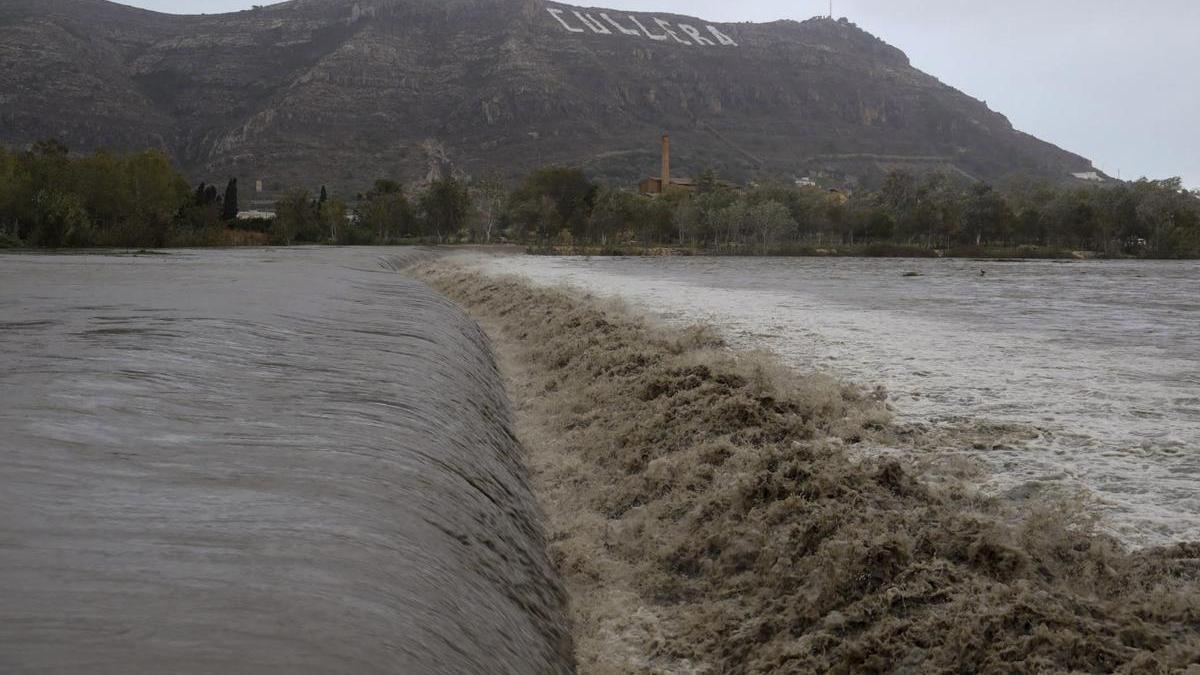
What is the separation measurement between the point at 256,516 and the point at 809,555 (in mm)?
3799

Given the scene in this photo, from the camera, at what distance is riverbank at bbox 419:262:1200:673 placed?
5.11 metres

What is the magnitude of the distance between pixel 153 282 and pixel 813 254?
88.3 m

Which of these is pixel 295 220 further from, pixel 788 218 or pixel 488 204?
pixel 788 218

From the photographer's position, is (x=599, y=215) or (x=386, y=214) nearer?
(x=386, y=214)

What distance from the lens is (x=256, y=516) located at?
16.9ft

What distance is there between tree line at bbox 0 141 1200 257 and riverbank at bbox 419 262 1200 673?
186 feet

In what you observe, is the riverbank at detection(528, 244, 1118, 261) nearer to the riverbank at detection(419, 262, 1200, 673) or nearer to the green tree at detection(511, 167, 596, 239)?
the green tree at detection(511, 167, 596, 239)

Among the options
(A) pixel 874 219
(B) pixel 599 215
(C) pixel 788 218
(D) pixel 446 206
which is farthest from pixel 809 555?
(A) pixel 874 219

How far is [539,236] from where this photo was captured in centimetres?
12094

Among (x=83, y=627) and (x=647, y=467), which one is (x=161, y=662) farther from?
(x=647, y=467)

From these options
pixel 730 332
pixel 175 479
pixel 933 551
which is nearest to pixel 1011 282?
pixel 730 332

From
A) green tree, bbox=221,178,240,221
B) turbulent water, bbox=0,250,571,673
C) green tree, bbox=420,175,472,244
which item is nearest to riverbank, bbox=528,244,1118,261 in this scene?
green tree, bbox=420,175,472,244

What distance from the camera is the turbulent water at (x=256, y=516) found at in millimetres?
3791

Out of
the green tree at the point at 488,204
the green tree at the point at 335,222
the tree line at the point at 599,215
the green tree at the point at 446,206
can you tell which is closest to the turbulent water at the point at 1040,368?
the tree line at the point at 599,215
